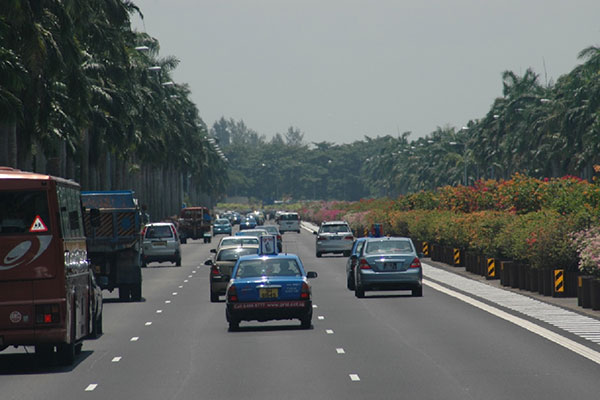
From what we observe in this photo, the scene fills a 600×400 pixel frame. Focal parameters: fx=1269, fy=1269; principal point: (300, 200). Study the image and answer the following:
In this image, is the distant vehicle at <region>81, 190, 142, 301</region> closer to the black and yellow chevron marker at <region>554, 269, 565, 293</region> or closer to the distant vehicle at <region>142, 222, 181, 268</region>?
the black and yellow chevron marker at <region>554, 269, 565, 293</region>

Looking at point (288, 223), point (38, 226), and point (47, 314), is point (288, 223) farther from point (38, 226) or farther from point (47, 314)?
point (47, 314)

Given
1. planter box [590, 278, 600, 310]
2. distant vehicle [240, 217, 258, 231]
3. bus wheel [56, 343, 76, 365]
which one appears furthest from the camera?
distant vehicle [240, 217, 258, 231]

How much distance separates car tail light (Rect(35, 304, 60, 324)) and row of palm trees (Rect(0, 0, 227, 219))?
18342 millimetres

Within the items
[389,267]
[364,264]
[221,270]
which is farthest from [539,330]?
[221,270]

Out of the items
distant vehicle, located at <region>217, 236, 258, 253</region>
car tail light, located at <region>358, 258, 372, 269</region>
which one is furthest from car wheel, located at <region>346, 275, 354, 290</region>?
car tail light, located at <region>358, 258, 372, 269</region>

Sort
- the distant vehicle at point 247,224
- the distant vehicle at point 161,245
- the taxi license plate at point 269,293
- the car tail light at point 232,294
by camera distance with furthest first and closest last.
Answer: the distant vehicle at point 247,224 → the distant vehicle at point 161,245 → the car tail light at point 232,294 → the taxi license plate at point 269,293

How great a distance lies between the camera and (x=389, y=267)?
34.2m

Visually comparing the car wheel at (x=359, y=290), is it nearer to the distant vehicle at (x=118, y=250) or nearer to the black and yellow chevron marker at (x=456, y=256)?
the distant vehicle at (x=118, y=250)

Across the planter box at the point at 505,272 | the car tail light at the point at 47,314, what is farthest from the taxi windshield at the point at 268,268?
the planter box at the point at 505,272

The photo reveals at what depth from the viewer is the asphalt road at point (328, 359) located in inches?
629

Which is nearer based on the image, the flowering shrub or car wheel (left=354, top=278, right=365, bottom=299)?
the flowering shrub

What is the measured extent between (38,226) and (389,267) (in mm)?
16372

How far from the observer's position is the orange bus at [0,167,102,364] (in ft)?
61.8

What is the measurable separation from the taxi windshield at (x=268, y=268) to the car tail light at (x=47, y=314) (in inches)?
269
